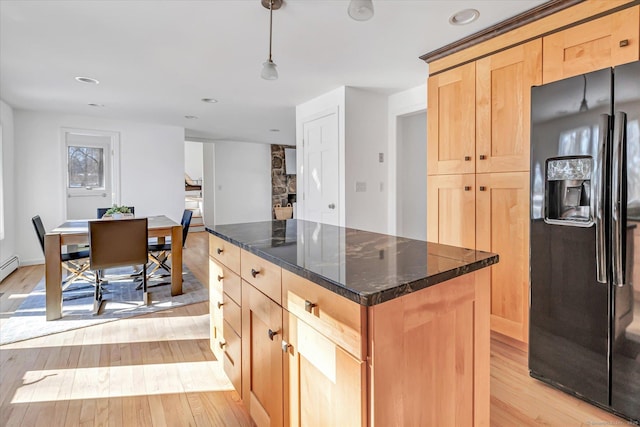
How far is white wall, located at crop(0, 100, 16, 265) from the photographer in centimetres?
440

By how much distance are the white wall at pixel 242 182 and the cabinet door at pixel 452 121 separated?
6492 mm

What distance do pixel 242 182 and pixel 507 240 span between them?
23.9 feet

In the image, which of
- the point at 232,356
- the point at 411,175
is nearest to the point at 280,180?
the point at 411,175

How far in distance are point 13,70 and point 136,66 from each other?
4.07 feet

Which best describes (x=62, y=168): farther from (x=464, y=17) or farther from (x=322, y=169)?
(x=464, y=17)

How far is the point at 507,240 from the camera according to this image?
2383 mm

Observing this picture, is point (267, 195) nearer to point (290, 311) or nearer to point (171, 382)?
point (171, 382)

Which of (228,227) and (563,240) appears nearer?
(563,240)

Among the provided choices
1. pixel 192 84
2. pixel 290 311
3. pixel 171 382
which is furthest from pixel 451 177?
pixel 192 84

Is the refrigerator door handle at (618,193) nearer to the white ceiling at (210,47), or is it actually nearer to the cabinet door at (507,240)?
the cabinet door at (507,240)

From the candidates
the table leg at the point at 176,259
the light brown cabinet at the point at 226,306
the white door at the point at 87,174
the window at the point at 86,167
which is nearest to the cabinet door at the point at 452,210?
the light brown cabinet at the point at 226,306

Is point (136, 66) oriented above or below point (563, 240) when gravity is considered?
above

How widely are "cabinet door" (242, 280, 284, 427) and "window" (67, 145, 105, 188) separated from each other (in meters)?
6.84

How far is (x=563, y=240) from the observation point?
1.77 m
